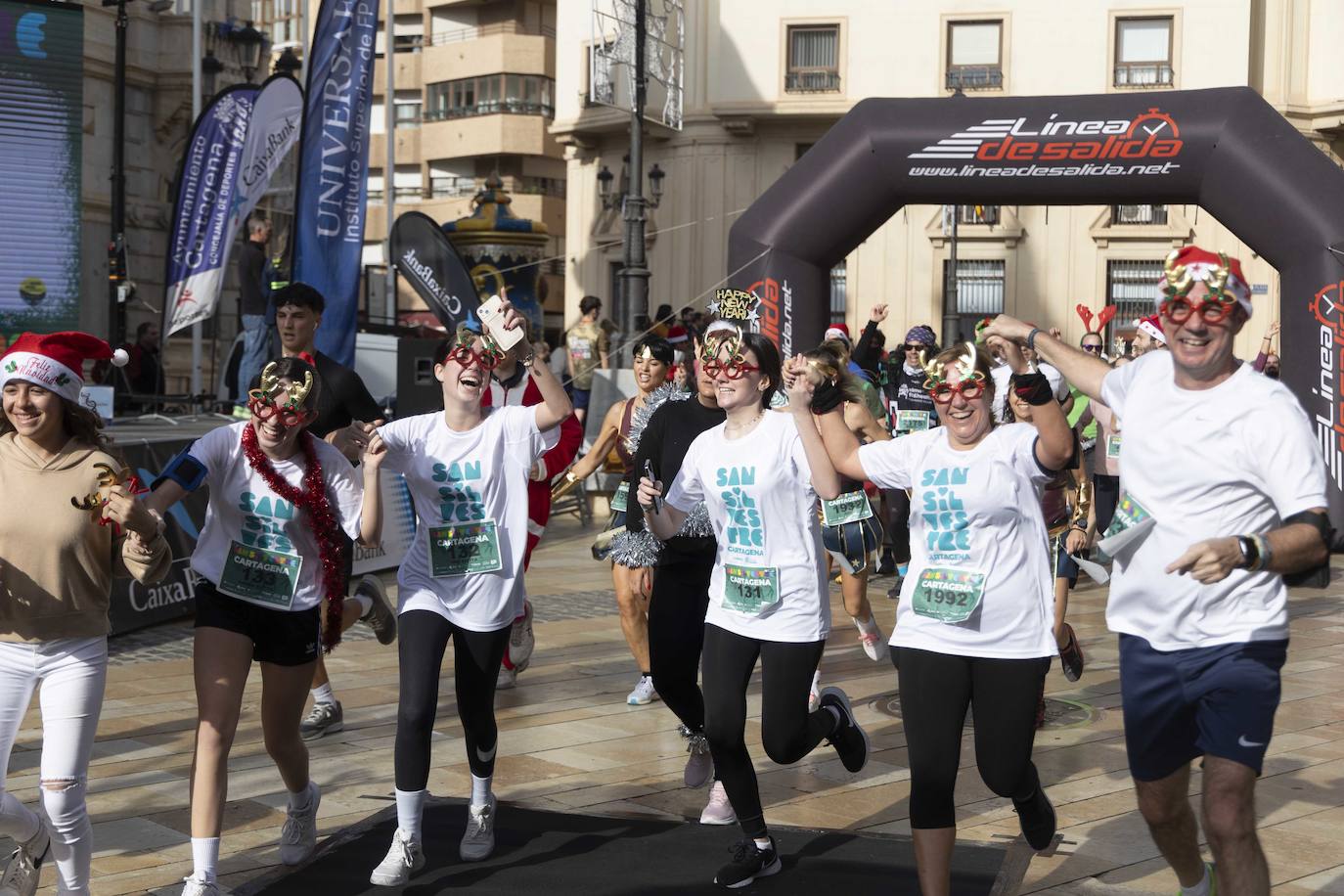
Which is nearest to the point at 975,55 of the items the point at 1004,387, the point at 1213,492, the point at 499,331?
the point at 1004,387

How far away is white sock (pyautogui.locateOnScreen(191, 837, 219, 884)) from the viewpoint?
4.82m

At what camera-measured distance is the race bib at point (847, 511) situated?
574cm

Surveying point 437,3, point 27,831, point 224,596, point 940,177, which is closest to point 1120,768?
point 224,596

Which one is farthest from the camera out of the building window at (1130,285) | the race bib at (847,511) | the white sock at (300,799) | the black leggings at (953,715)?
the building window at (1130,285)

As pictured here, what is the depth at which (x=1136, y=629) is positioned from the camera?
4.33 m

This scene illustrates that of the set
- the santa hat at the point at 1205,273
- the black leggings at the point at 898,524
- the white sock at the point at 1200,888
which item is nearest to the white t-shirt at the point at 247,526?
the santa hat at the point at 1205,273

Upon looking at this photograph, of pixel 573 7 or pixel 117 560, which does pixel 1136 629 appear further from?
pixel 573 7

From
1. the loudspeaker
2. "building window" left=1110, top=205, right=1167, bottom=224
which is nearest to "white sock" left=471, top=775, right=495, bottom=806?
the loudspeaker

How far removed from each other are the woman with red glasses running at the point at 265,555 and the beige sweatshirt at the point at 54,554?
289 millimetres

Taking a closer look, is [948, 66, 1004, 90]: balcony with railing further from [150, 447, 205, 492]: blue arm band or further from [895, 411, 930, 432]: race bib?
[150, 447, 205, 492]: blue arm band

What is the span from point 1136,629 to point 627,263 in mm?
17750

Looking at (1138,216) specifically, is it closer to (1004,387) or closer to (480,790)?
(1004,387)

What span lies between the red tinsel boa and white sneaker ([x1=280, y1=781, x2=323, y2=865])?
76cm

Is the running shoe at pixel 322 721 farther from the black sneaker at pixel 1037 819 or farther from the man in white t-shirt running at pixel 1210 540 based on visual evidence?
the man in white t-shirt running at pixel 1210 540
